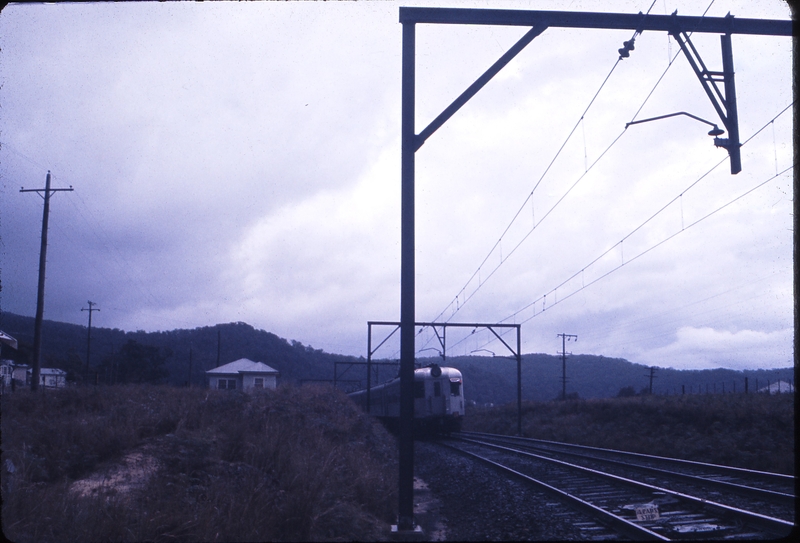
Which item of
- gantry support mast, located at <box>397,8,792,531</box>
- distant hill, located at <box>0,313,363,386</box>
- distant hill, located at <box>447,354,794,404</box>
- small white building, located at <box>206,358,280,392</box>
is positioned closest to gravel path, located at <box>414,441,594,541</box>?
gantry support mast, located at <box>397,8,792,531</box>

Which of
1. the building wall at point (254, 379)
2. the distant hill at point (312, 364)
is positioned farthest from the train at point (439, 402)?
the distant hill at point (312, 364)

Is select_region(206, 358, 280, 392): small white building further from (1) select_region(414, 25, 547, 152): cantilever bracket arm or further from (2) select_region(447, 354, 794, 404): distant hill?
(1) select_region(414, 25, 547, 152): cantilever bracket arm

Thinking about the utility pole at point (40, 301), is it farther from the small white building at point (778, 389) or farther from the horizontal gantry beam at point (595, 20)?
the small white building at point (778, 389)

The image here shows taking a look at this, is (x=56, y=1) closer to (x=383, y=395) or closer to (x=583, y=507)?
(x=583, y=507)

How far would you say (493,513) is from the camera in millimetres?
9836

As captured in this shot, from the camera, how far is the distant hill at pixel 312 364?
225 ft

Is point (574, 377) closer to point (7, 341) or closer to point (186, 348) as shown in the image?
point (186, 348)

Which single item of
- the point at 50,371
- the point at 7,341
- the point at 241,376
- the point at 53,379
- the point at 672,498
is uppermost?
the point at 7,341

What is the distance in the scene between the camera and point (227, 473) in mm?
9047

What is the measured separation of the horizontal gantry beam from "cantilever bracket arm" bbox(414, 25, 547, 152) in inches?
11.9

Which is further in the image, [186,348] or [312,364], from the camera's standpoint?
[312,364]

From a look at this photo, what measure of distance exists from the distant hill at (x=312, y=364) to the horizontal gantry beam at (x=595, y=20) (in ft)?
171

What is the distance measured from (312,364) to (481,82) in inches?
4108

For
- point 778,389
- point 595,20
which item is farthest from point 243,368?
point 595,20
